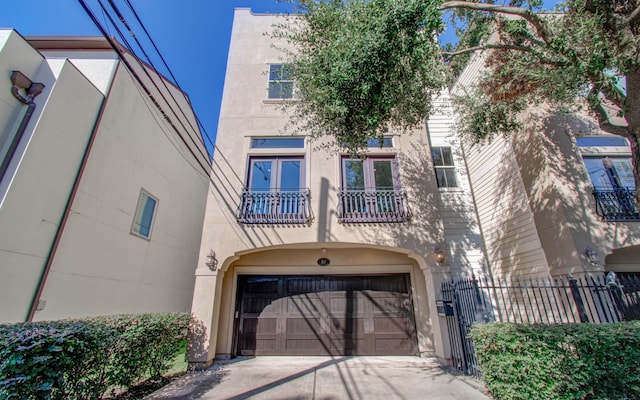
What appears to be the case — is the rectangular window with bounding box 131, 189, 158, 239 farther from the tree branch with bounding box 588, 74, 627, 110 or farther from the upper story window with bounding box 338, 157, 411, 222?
the tree branch with bounding box 588, 74, 627, 110

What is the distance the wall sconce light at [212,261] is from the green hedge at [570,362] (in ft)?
19.8

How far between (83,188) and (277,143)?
5.00m

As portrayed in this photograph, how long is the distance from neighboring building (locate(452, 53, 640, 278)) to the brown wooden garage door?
133 inches

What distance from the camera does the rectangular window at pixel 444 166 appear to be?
853cm

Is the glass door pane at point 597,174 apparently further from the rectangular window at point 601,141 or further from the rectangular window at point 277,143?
the rectangular window at point 277,143

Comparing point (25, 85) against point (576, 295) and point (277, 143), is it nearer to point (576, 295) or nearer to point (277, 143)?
point (277, 143)

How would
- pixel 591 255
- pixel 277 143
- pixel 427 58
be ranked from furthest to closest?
1. pixel 277 143
2. pixel 591 255
3. pixel 427 58

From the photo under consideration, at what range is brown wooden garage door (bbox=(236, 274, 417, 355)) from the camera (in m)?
Answer: 7.06

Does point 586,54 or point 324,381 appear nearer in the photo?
point 586,54

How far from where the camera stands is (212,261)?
21.5ft

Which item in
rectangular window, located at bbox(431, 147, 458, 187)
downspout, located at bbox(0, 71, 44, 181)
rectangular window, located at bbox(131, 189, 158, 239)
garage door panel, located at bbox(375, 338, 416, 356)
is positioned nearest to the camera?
downspout, located at bbox(0, 71, 44, 181)

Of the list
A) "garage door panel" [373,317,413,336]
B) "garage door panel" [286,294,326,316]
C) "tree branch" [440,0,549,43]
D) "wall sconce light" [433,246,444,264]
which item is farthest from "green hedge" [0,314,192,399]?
"tree branch" [440,0,549,43]

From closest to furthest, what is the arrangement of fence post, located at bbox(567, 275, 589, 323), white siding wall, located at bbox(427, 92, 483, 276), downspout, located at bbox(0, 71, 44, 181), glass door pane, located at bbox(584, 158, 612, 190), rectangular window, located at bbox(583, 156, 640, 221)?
fence post, located at bbox(567, 275, 589, 323), downspout, located at bbox(0, 71, 44, 181), rectangular window, located at bbox(583, 156, 640, 221), glass door pane, located at bbox(584, 158, 612, 190), white siding wall, located at bbox(427, 92, 483, 276)

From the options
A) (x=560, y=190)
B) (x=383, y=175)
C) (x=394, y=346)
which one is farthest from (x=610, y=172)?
(x=394, y=346)
